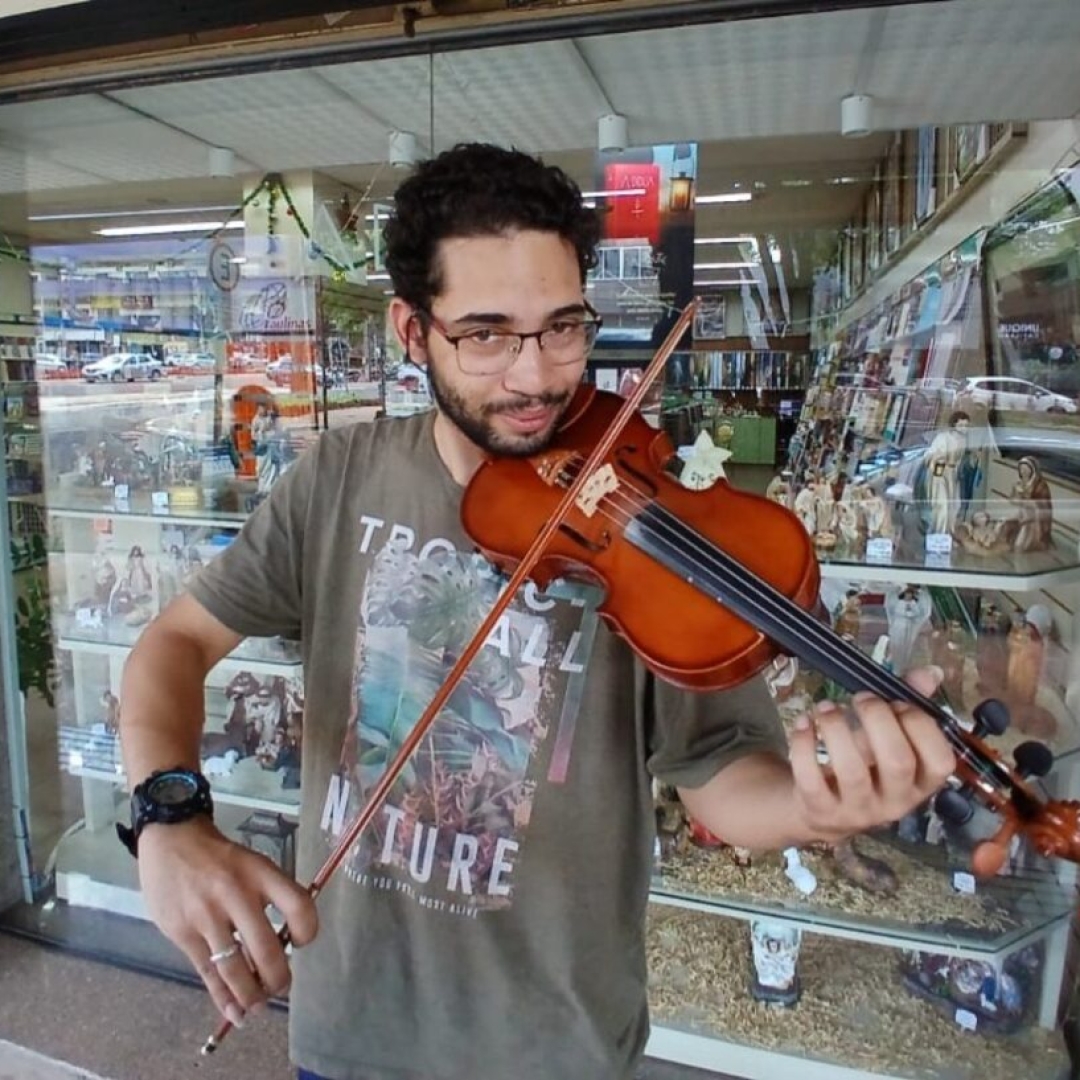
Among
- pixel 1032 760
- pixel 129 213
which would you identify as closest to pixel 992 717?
pixel 1032 760

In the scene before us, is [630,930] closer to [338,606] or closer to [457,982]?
[457,982]

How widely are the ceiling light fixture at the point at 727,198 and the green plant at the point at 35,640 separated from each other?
1932mm

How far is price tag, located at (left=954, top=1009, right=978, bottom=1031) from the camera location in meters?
1.76

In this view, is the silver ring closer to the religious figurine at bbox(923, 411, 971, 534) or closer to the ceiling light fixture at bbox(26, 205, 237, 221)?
the religious figurine at bbox(923, 411, 971, 534)

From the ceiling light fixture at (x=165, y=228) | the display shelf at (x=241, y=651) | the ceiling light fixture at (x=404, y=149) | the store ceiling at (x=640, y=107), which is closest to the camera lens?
the store ceiling at (x=640, y=107)

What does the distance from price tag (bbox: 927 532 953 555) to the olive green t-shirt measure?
0.96m

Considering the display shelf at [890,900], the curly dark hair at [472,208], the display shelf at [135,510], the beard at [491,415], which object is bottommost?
the display shelf at [890,900]

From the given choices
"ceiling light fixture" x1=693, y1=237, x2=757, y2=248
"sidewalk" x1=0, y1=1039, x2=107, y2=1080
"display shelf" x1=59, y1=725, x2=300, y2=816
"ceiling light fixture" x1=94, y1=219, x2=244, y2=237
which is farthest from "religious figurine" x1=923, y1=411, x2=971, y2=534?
"sidewalk" x1=0, y1=1039, x2=107, y2=1080

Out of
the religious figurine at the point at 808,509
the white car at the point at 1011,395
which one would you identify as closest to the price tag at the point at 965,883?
the religious figurine at the point at 808,509

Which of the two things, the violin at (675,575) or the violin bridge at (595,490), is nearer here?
the violin at (675,575)

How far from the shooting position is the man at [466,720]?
862 mm

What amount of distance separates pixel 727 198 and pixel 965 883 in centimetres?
149

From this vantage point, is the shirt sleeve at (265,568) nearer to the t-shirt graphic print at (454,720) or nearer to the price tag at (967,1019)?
the t-shirt graphic print at (454,720)

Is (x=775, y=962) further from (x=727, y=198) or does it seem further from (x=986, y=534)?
(x=727, y=198)
